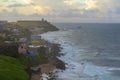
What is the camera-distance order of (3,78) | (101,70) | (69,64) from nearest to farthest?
1. (3,78)
2. (101,70)
3. (69,64)

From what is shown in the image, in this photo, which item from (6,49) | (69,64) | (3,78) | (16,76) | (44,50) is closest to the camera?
(3,78)

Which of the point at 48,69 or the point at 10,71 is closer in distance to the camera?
the point at 10,71

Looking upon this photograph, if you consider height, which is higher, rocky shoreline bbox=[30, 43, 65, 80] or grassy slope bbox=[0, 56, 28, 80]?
grassy slope bbox=[0, 56, 28, 80]

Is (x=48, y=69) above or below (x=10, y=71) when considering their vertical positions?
below

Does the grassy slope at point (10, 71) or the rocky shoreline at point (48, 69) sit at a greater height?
the grassy slope at point (10, 71)

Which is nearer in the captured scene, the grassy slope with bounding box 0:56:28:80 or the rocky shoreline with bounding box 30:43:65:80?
the grassy slope with bounding box 0:56:28:80

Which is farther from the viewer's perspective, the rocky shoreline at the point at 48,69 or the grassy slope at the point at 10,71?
the rocky shoreline at the point at 48,69

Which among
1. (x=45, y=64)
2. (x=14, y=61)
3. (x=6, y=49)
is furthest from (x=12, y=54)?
(x=45, y=64)

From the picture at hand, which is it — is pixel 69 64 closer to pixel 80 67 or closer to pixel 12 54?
pixel 80 67
